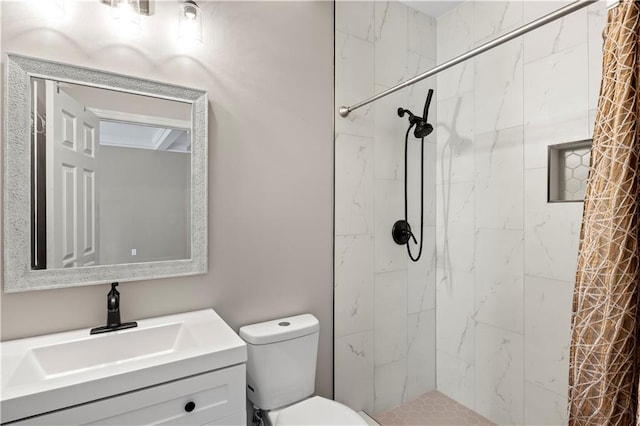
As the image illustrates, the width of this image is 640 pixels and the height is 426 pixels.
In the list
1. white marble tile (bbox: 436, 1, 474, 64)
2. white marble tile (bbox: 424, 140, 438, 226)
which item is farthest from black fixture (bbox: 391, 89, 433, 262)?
white marble tile (bbox: 436, 1, 474, 64)

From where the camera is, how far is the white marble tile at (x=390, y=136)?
2027 millimetres

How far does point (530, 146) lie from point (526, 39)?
599 millimetres

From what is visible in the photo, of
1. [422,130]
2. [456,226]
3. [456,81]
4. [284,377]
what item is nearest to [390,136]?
[422,130]

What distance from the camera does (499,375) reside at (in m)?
1.96

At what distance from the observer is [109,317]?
1264mm

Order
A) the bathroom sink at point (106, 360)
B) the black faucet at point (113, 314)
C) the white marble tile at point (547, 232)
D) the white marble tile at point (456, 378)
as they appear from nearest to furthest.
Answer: the bathroom sink at point (106, 360) < the black faucet at point (113, 314) < the white marble tile at point (547, 232) < the white marble tile at point (456, 378)

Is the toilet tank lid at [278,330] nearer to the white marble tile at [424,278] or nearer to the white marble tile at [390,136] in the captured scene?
the white marble tile at [424,278]

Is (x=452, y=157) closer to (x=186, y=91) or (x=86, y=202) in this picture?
(x=186, y=91)

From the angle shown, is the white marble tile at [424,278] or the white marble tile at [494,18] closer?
the white marble tile at [494,18]

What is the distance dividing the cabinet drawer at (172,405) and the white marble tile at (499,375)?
1.56m

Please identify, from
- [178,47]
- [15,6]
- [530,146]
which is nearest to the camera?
[15,6]

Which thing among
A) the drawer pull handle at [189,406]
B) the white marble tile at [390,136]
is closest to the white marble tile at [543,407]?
the white marble tile at [390,136]

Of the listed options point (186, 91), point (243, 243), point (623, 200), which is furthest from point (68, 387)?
point (623, 200)

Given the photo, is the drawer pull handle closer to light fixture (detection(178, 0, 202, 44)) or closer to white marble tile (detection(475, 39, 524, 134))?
light fixture (detection(178, 0, 202, 44))
